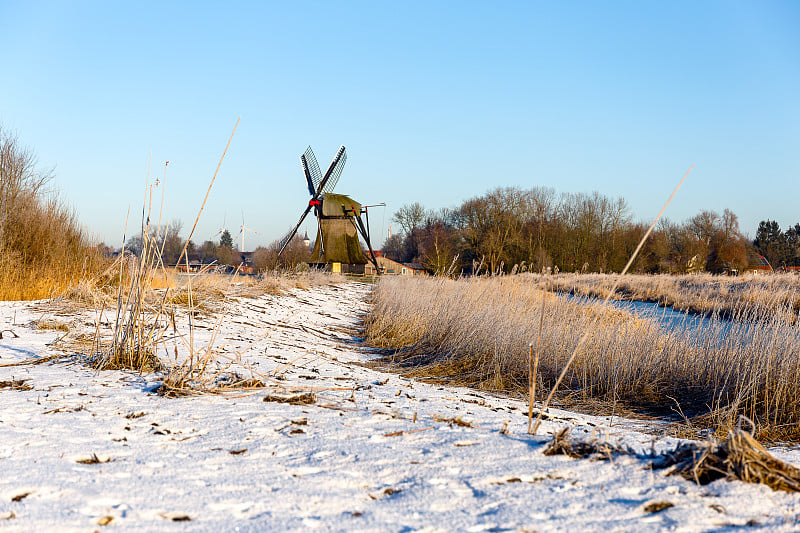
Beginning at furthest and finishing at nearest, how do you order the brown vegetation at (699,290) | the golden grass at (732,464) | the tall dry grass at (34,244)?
the brown vegetation at (699,290) → the tall dry grass at (34,244) → the golden grass at (732,464)

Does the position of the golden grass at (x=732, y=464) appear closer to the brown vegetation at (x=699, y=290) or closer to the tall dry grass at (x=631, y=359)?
the tall dry grass at (x=631, y=359)

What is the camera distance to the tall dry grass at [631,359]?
4398 millimetres

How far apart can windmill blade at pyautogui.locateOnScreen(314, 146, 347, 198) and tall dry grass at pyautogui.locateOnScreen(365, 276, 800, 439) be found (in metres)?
25.5

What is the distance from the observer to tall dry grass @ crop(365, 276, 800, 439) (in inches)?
173

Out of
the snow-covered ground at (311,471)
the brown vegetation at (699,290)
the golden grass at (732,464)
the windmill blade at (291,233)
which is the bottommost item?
the snow-covered ground at (311,471)

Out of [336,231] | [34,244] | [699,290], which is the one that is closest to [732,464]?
[34,244]

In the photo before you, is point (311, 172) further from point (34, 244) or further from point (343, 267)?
point (34, 244)

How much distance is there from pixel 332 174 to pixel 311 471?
3180cm

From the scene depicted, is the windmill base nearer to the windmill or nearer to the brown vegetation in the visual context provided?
the windmill

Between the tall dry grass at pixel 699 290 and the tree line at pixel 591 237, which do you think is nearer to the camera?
the tall dry grass at pixel 699 290

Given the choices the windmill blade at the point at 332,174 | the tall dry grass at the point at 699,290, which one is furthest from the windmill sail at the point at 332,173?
the tall dry grass at the point at 699,290

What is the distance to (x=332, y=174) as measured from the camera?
3325 centimetres

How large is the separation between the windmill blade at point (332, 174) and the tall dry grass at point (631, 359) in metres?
25.5

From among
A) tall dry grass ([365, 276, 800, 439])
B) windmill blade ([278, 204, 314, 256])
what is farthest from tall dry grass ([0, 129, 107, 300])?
windmill blade ([278, 204, 314, 256])
